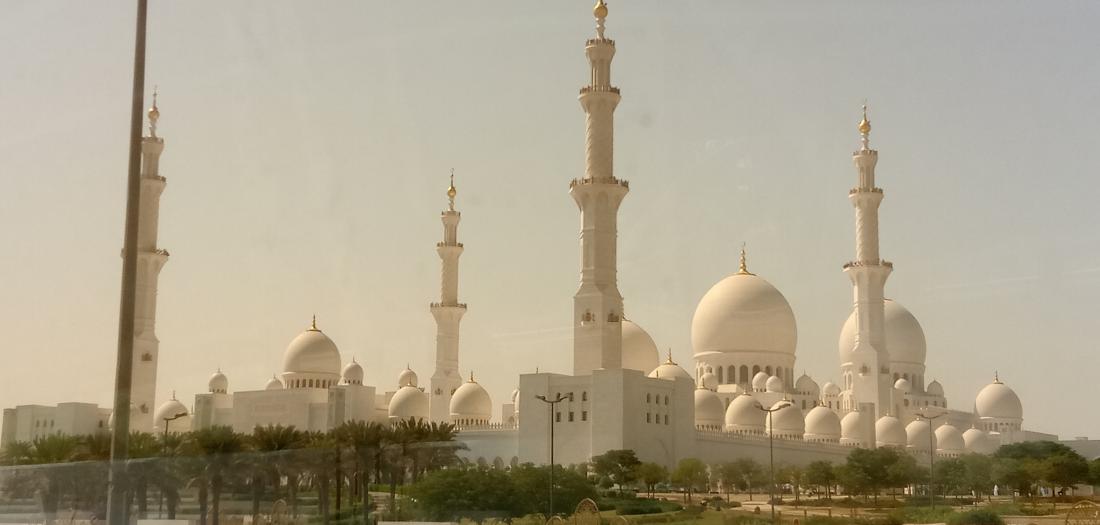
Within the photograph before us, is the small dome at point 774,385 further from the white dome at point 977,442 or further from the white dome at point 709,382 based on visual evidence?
the white dome at point 977,442

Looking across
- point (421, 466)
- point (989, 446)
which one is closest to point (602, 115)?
point (421, 466)

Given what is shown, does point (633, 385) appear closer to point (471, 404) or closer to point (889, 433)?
point (471, 404)

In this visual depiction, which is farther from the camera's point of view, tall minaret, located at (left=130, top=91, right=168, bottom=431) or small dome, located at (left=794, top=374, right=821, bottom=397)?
small dome, located at (left=794, top=374, right=821, bottom=397)

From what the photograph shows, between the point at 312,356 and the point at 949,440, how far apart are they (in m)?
28.5

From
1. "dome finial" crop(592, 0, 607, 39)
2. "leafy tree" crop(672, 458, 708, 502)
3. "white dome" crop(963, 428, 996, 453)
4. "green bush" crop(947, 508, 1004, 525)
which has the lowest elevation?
"green bush" crop(947, 508, 1004, 525)

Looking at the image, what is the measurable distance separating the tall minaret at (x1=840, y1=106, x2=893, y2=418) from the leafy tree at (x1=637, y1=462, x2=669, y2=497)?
665 inches

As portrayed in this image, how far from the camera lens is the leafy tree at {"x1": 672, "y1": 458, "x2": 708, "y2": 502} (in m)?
41.3

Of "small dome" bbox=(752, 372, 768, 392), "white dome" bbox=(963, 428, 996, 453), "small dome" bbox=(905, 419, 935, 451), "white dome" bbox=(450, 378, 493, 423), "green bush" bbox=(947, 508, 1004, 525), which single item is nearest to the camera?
"green bush" bbox=(947, 508, 1004, 525)

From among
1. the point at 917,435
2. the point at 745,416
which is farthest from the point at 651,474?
the point at 917,435

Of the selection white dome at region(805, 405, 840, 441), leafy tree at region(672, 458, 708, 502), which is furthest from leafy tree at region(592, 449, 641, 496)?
white dome at region(805, 405, 840, 441)

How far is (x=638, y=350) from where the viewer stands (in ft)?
173

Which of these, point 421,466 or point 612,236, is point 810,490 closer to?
point 612,236

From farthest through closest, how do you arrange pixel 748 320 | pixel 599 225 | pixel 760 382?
pixel 748 320 → pixel 760 382 → pixel 599 225

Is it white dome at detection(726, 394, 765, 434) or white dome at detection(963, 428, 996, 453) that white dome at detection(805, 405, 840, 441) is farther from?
white dome at detection(963, 428, 996, 453)
